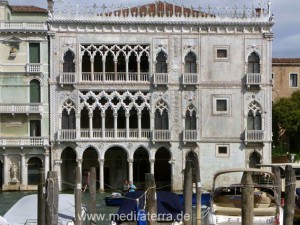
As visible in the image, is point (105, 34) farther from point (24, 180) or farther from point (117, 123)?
point (24, 180)

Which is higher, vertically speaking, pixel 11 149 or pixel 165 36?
pixel 165 36

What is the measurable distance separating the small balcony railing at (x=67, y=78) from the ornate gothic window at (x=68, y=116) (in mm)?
769

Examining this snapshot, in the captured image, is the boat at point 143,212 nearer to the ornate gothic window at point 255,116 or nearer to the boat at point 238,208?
the boat at point 238,208

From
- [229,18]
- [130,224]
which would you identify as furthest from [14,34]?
[130,224]

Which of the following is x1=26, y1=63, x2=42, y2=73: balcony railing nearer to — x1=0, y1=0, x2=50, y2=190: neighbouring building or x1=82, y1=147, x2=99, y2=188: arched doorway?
x1=0, y1=0, x2=50, y2=190: neighbouring building

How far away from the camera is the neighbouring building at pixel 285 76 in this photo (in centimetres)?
3853

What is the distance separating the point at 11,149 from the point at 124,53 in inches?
221

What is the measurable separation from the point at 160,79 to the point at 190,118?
6.18 feet

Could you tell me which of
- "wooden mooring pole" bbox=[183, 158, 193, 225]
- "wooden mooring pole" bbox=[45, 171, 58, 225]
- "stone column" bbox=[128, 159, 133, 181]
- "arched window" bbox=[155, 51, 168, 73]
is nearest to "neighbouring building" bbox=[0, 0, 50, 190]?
"stone column" bbox=[128, 159, 133, 181]

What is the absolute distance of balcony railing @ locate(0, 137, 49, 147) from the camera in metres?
29.6

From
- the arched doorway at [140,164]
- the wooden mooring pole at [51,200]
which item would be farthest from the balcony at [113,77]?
the wooden mooring pole at [51,200]

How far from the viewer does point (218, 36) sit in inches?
1175

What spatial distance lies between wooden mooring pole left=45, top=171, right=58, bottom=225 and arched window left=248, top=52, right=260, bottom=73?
16496 millimetres

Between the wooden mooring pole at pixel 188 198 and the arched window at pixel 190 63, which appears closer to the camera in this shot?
the wooden mooring pole at pixel 188 198
